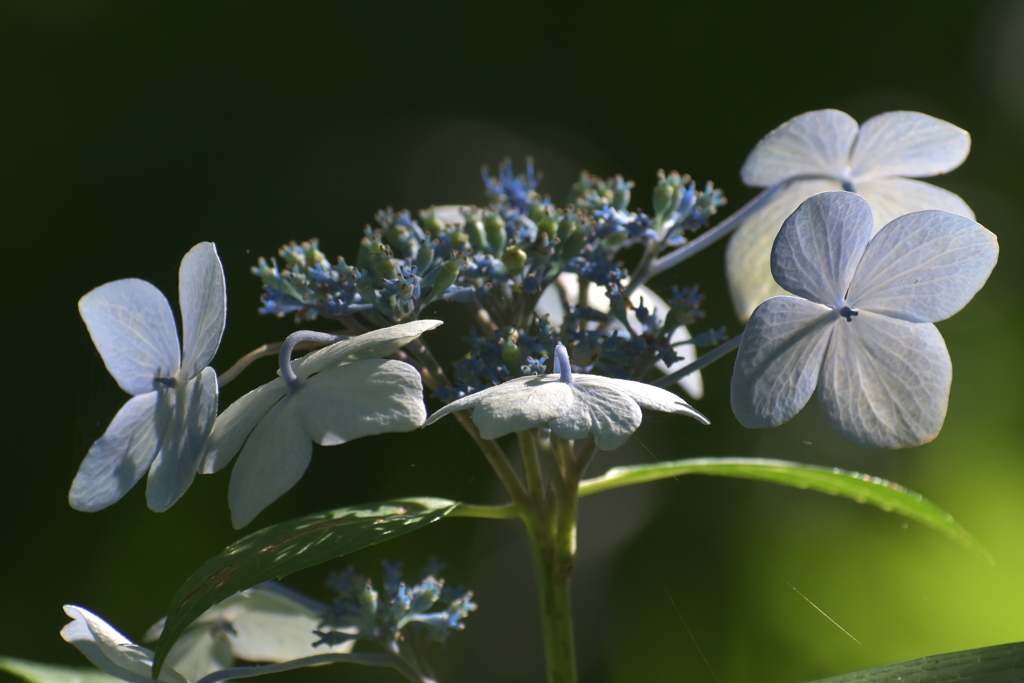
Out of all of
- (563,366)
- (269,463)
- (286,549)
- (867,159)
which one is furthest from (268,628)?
(867,159)

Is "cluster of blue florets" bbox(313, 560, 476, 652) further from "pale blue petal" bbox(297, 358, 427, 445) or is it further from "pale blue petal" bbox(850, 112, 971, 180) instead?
"pale blue petal" bbox(850, 112, 971, 180)

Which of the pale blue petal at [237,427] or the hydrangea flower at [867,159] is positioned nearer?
the pale blue petal at [237,427]

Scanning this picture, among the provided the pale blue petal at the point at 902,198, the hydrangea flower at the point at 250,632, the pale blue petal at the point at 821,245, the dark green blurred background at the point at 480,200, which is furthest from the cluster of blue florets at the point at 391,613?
the dark green blurred background at the point at 480,200

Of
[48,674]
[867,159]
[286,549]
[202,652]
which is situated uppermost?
[867,159]

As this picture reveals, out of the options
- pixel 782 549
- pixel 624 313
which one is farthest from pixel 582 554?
pixel 624 313

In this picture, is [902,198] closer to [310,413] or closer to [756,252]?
[756,252]

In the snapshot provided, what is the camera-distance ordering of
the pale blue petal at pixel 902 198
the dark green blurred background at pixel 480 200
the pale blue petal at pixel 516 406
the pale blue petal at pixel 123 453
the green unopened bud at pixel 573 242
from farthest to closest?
the dark green blurred background at pixel 480 200 → the pale blue petal at pixel 902 198 → the green unopened bud at pixel 573 242 → the pale blue petal at pixel 123 453 → the pale blue petal at pixel 516 406

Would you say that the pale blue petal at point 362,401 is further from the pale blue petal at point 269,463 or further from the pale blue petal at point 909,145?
the pale blue petal at point 909,145

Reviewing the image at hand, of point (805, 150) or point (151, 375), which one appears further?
point (805, 150)
